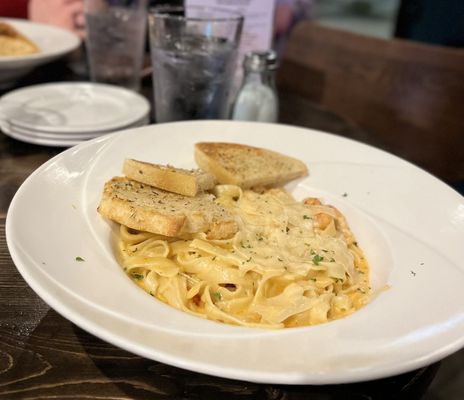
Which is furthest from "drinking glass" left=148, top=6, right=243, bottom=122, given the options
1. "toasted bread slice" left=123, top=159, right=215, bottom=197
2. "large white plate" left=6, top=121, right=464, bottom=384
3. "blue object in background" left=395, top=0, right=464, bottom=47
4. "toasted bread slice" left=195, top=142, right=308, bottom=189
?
"blue object in background" left=395, top=0, right=464, bottom=47

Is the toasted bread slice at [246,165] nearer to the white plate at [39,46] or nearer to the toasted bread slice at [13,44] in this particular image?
the white plate at [39,46]

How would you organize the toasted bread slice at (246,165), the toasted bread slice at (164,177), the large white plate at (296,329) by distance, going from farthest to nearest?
the toasted bread slice at (246,165)
the toasted bread slice at (164,177)
the large white plate at (296,329)

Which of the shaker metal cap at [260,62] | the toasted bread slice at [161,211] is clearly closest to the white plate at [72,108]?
the shaker metal cap at [260,62]

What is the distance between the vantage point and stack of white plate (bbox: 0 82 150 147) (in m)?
2.07

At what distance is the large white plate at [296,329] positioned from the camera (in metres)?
0.92

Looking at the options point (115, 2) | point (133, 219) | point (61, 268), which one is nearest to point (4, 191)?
point (133, 219)

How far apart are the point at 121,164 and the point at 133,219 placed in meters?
0.42

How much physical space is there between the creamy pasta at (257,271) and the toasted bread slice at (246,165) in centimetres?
18

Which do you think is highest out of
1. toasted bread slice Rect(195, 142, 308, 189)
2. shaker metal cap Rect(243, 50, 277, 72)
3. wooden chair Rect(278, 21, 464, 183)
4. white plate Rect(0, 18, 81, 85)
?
shaker metal cap Rect(243, 50, 277, 72)

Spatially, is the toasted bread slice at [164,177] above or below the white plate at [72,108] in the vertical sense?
above

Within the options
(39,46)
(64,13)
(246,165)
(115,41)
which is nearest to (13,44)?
(39,46)

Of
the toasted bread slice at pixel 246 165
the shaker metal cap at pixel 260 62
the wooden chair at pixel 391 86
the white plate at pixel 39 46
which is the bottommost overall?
the wooden chair at pixel 391 86

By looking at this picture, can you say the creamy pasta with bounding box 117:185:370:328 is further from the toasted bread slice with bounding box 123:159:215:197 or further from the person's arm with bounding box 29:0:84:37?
the person's arm with bounding box 29:0:84:37

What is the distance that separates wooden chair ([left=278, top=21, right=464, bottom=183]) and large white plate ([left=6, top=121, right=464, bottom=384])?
4.63 ft
